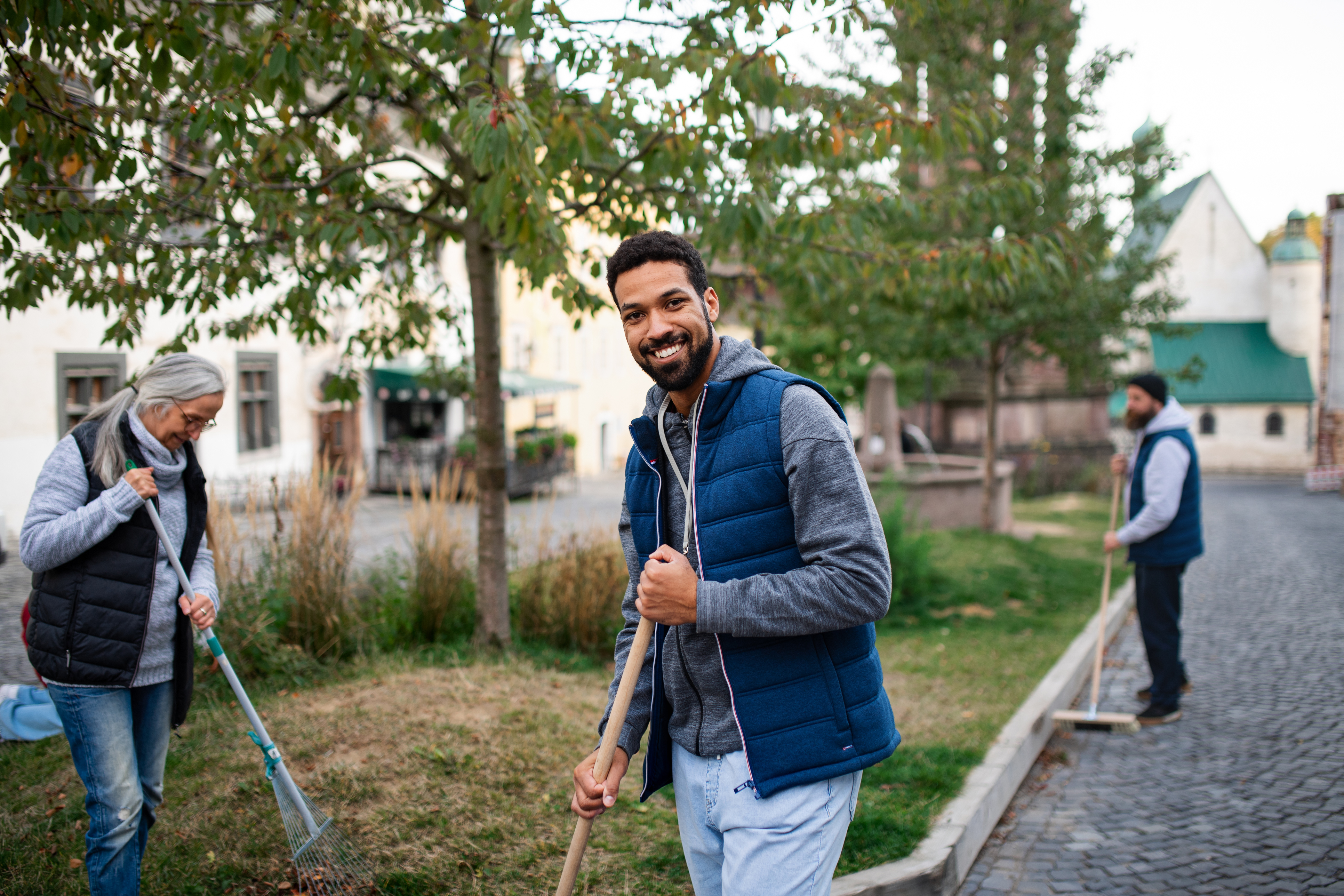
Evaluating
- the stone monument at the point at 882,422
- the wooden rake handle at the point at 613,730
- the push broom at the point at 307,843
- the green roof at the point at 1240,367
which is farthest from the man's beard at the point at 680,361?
the green roof at the point at 1240,367

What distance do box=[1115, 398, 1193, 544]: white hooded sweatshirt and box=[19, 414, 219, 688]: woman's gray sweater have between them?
16.3 ft

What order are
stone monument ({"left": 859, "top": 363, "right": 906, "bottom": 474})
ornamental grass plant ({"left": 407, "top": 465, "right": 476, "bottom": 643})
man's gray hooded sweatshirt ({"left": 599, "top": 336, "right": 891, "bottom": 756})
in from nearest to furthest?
man's gray hooded sweatshirt ({"left": 599, "top": 336, "right": 891, "bottom": 756})
ornamental grass plant ({"left": 407, "top": 465, "right": 476, "bottom": 643})
stone monument ({"left": 859, "top": 363, "right": 906, "bottom": 474})

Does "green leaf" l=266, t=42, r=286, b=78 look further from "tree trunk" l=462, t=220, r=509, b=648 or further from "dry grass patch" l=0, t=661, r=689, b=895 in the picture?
"dry grass patch" l=0, t=661, r=689, b=895

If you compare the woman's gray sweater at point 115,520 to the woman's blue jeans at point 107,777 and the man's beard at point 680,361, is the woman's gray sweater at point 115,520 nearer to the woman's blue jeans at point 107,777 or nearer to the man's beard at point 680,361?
the woman's blue jeans at point 107,777

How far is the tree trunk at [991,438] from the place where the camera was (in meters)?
13.1

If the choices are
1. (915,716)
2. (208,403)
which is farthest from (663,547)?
(915,716)

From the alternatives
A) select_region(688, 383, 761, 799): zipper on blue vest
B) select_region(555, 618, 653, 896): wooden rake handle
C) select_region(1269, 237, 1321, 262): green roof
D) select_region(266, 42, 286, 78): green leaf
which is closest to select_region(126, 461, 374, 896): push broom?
select_region(555, 618, 653, 896): wooden rake handle

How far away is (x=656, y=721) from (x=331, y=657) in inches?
154

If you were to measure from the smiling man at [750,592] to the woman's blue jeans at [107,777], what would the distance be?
1644mm

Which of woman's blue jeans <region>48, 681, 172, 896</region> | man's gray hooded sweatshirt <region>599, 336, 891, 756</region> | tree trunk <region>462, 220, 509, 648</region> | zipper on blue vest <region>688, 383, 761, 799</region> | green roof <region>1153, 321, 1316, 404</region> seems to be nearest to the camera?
man's gray hooded sweatshirt <region>599, 336, 891, 756</region>

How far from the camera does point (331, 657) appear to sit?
17.7ft

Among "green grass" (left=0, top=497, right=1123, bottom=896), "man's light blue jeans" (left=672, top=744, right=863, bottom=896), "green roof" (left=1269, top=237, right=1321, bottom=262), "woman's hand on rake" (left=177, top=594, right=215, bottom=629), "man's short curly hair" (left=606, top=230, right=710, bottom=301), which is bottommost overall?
"green grass" (left=0, top=497, right=1123, bottom=896)

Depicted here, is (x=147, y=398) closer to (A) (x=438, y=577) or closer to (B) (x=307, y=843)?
(B) (x=307, y=843)

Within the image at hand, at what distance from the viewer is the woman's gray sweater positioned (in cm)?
263
